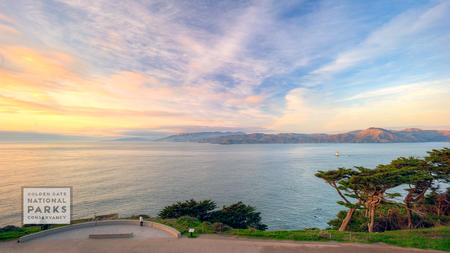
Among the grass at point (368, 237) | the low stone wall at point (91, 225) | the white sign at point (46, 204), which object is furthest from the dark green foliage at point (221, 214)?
the white sign at point (46, 204)

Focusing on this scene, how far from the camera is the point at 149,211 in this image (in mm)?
36906

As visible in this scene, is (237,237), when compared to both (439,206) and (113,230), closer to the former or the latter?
(113,230)

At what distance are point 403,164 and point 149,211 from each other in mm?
38248

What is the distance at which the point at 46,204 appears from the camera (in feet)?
52.3

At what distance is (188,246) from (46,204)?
39.9 ft

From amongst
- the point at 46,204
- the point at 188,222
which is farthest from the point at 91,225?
the point at 188,222

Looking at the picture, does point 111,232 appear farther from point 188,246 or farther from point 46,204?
point 188,246

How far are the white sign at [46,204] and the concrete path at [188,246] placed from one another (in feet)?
7.50

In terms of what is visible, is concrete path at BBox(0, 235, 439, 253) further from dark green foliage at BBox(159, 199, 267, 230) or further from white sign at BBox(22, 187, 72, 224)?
dark green foliage at BBox(159, 199, 267, 230)

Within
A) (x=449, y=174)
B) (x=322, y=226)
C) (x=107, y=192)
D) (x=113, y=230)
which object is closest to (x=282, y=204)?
(x=322, y=226)

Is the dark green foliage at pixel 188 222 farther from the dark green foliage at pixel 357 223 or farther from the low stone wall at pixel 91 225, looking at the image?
the dark green foliage at pixel 357 223

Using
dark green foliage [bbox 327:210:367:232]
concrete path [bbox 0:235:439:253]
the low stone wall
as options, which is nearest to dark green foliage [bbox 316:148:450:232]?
dark green foliage [bbox 327:210:367:232]

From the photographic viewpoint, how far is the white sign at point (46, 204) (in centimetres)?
1585

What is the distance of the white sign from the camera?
52.0 ft
